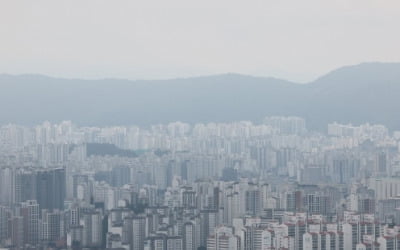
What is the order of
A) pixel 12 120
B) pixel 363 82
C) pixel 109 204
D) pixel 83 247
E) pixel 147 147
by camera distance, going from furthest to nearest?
pixel 363 82 → pixel 147 147 → pixel 12 120 → pixel 109 204 → pixel 83 247

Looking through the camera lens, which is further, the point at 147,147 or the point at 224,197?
the point at 147,147

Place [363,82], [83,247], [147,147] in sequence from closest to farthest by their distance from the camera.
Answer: [83,247] < [147,147] < [363,82]

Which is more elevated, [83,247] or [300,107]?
[300,107]

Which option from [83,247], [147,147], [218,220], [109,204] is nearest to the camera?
[83,247]

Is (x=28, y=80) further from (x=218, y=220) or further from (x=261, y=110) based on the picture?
(x=218, y=220)

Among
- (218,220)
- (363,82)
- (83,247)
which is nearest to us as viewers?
(83,247)

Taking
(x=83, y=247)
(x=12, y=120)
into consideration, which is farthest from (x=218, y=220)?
(x=12, y=120)

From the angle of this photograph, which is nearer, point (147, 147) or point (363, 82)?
point (147, 147)

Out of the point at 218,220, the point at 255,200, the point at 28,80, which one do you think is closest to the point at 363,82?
the point at 28,80

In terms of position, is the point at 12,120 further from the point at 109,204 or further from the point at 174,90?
the point at 109,204
